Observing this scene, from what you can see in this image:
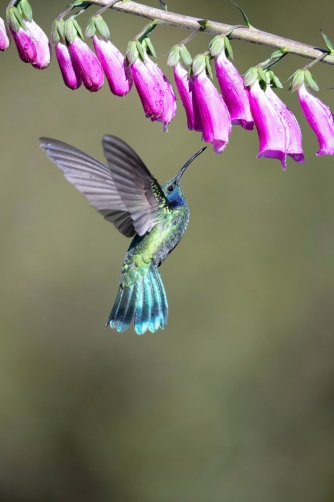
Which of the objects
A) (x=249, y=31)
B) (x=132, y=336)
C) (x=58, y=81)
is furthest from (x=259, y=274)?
(x=249, y=31)

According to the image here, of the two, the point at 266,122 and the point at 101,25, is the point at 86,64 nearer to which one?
the point at 101,25

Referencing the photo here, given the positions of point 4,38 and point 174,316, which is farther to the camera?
point 174,316

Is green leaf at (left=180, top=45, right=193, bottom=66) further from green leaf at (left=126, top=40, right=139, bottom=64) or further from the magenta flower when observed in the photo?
the magenta flower

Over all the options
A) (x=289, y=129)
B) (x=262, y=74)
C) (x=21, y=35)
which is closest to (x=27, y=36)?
(x=21, y=35)

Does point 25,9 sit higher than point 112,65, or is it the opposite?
point 25,9

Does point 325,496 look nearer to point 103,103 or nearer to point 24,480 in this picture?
point 24,480

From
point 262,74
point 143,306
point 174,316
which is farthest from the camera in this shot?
A: point 174,316

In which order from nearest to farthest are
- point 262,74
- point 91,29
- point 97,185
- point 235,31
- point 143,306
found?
point 235,31, point 262,74, point 91,29, point 97,185, point 143,306
